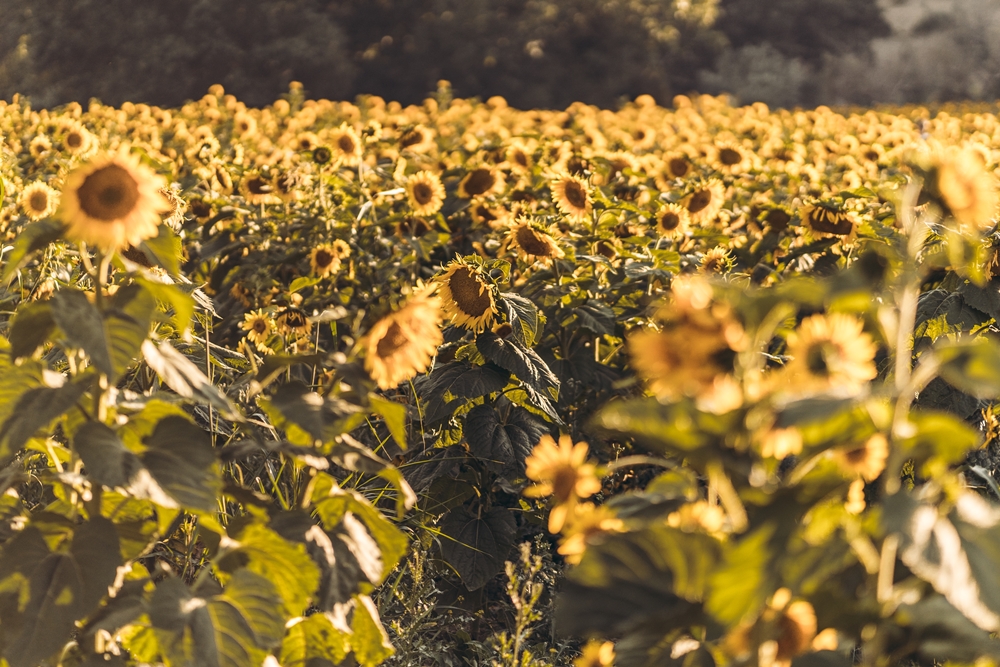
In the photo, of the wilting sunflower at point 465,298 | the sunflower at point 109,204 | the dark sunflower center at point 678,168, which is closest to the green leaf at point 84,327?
the sunflower at point 109,204

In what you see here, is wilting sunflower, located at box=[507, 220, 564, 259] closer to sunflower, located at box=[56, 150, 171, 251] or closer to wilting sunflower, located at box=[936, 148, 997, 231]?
sunflower, located at box=[56, 150, 171, 251]

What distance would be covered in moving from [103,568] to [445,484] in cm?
146

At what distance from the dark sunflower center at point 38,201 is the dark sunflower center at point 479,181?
1.73 meters

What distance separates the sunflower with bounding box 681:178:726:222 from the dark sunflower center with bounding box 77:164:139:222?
9.86ft

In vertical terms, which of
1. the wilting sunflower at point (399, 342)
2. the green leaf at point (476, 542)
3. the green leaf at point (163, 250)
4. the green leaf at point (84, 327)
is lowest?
the green leaf at point (476, 542)

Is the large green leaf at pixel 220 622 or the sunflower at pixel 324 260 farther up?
the large green leaf at pixel 220 622

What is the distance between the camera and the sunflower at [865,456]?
1178 millimetres

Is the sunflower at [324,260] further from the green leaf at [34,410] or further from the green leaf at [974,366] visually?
the green leaf at [974,366]

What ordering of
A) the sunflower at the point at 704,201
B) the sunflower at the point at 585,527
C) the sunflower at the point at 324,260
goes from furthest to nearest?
the sunflower at the point at 324,260 → the sunflower at the point at 704,201 → the sunflower at the point at 585,527

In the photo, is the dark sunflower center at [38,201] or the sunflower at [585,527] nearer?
the sunflower at [585,527]

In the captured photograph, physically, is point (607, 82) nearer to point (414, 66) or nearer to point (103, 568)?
point (414, 66)

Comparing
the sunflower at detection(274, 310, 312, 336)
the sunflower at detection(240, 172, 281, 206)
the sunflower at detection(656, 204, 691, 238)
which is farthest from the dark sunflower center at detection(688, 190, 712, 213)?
the sunflower at detection(240, 172, 281, 206)

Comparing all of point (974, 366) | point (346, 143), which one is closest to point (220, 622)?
point (974, 366)

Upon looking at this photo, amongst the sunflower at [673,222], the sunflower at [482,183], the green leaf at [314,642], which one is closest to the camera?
the green leaf at [314,642]
